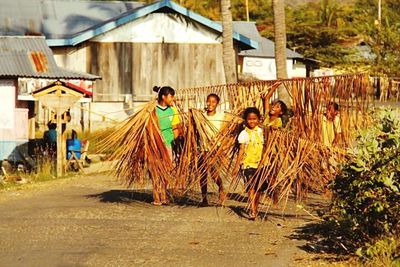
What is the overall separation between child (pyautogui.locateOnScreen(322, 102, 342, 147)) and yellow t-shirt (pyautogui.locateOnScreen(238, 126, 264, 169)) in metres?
1.33

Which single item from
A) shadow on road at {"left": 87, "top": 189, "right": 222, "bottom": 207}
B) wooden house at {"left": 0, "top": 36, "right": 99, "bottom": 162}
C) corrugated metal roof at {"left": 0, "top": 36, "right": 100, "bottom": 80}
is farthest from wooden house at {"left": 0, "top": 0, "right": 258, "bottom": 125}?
shadow on road at {"left": 87, "top": 189, "right": 222, "bottom": 207}

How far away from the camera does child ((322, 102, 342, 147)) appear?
474 inches

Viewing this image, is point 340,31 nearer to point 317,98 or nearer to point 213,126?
point 317,98

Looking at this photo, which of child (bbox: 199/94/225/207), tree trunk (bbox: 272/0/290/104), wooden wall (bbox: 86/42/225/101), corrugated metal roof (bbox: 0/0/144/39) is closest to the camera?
child (bbox: 199/94/225/207)

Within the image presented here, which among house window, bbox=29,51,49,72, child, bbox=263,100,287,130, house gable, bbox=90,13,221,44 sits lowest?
child, bbox=263,100,287,130

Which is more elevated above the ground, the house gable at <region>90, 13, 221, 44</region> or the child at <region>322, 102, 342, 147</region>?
the house gable at <region>90, 13, 221, 44</region>

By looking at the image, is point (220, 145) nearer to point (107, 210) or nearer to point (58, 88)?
point (107, 210)

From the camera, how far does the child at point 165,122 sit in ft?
39.3

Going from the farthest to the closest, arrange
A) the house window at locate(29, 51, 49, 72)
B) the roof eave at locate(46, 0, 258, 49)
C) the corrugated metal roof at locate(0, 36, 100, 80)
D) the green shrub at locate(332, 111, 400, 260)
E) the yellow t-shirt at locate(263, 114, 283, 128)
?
the roof eave at locate(46, 0, 258, 49) < the house window at locate(29, 51, 49, 72) < the corrugated metal roof at locate(0, 36, 100, 80) < the yellow t-shirt at locate(263, 114, 283, 128) < the green shrub at locate(332, 111, 400, 260)

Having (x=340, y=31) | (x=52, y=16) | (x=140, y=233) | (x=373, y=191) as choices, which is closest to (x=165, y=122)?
(x=140, y=233)

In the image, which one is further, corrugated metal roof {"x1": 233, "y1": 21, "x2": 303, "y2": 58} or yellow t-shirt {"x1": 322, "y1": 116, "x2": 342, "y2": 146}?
corrugated metal roof {"x1": 233, "y1": 21, "x2": 303, "y2": 58}

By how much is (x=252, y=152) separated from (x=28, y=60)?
32.8 feet

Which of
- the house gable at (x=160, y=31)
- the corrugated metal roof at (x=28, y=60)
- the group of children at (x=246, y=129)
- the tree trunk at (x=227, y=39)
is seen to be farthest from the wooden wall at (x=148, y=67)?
the group of children at (x=246, y=129)

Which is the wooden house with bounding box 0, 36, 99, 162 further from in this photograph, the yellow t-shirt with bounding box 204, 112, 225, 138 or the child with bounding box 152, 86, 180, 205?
the yellow t-shirt with bounding box 204, 112, 225, 138
